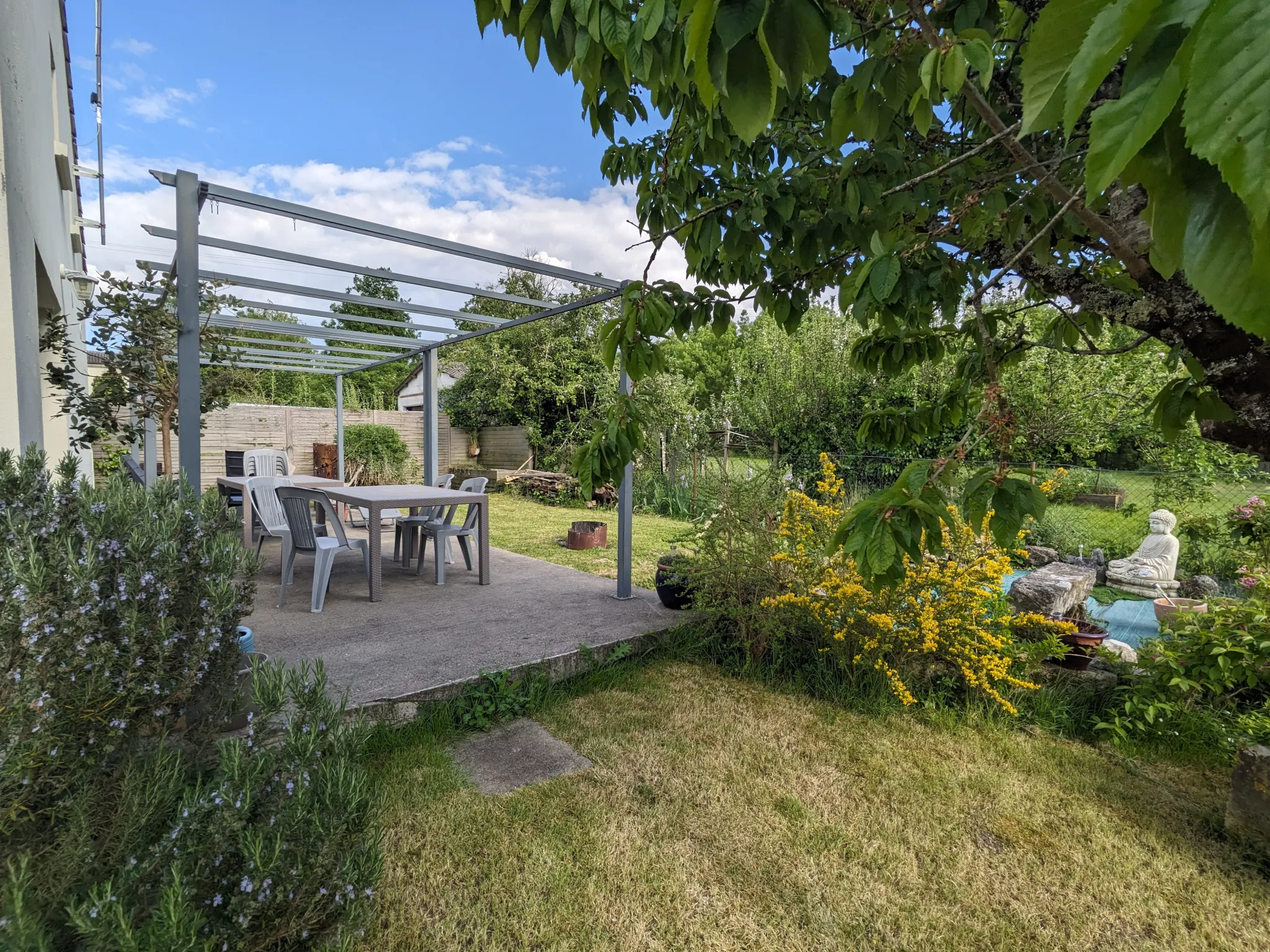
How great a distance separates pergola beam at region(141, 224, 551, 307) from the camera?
141 inches

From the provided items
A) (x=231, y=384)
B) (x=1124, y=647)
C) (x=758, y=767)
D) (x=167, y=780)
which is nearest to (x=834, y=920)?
(x=758, y=767)

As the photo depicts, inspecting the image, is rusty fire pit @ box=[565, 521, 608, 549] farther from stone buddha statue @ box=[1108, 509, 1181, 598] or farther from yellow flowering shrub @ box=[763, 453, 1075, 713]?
stone buddha statue @ box=[1108, 509, 1181, 598]

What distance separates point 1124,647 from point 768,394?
647 cm

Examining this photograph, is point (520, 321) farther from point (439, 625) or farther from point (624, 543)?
point (439, 625)

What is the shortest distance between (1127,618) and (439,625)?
5.98 meters

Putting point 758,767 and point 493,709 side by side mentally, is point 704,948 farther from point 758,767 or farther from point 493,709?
point 493,709

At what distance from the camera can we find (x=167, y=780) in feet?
4.94

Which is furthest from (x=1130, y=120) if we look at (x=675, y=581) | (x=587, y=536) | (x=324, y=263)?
(x=587, y=536)

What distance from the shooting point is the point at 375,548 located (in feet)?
15.6

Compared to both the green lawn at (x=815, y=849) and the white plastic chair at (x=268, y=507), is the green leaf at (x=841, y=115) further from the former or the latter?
the white plastic chair at (x=268, y=507)

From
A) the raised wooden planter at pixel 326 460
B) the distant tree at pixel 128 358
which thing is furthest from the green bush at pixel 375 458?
the distant tree at pixel 128 358

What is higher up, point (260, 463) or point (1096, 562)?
point (260, 463)

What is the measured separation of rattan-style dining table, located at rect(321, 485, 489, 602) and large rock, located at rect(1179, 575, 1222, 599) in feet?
22.3

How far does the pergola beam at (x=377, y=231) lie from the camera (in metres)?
3.19
